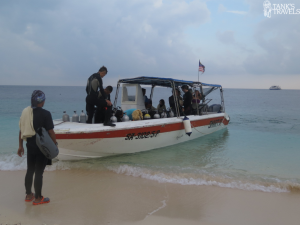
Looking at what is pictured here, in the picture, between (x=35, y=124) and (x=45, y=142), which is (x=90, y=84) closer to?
(x=35, y=124)

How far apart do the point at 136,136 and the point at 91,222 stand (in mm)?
3197

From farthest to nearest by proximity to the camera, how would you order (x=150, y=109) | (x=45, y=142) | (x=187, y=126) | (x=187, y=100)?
(x=187, y=100) → (x=150, y=109) → (x=187, y=126) → (x=45, y=142)

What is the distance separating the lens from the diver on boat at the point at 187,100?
8.41 metres

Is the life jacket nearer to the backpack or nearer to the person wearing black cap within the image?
the person wearing black cap

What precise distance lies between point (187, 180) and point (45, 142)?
3280 mm

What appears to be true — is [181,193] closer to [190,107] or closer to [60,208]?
[60,208]

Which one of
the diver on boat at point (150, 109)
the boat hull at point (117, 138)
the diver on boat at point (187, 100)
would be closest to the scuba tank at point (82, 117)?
the boat hull at point (117, 138)

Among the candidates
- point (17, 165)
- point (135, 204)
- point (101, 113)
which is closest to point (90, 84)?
point (101, 113)

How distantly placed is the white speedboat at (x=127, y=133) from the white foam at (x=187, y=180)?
2.23 feet

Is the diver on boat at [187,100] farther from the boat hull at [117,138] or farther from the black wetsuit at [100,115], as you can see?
the black wetsuit at [100,115]

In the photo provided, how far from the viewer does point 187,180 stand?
5297mm

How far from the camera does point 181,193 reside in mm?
4598

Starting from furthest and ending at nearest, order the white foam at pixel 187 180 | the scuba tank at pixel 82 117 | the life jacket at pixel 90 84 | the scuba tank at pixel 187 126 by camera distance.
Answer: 1. the scuba tank at pixel 187 126
2. the scuba tank at pixel 82 117
3. the life jacket at pixel 90 84
4. the white foam at pixel 187 180

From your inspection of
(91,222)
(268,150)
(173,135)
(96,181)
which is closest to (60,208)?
(91,222)
